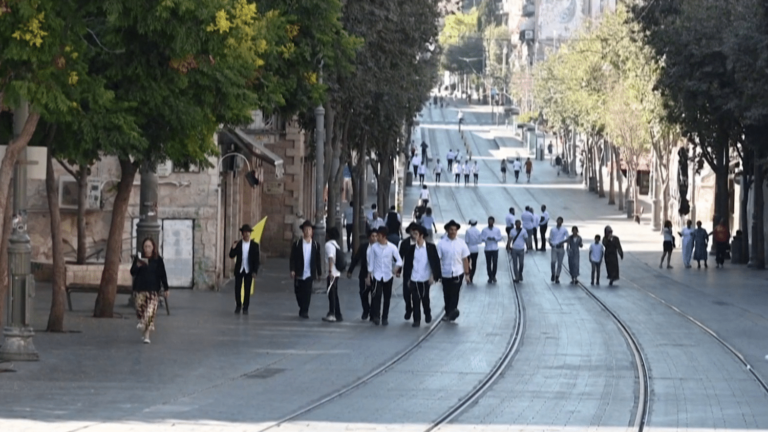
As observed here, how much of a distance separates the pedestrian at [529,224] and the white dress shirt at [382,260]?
25.0 metres

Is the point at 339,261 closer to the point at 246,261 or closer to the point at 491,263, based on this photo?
the point at 246,261

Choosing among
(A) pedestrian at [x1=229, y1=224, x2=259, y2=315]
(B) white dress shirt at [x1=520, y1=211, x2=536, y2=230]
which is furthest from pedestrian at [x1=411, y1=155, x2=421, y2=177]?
(A) pedestrian at [x1=229, y1=224, x2=259, y2=315]

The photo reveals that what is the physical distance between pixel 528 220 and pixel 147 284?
29.6 m

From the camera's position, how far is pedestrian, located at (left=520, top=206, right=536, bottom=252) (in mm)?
48750

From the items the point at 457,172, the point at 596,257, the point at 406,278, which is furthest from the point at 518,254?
the point at 457,172

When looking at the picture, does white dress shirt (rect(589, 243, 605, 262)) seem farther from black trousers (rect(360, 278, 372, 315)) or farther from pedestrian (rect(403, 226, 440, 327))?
pedestrian (rect(403, 226, 440, 327))

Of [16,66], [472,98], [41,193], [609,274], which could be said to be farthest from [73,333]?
[472,98]

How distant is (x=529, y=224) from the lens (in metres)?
49.5

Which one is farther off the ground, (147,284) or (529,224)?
(529,224)

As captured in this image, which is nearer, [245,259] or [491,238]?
[245,259]

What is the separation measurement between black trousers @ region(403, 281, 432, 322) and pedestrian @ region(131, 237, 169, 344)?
465 cm

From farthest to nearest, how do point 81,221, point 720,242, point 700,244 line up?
point 720,242 → point 700,244 → point 81,221

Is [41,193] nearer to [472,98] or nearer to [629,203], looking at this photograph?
[629,203]

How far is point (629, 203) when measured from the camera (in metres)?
70.6
